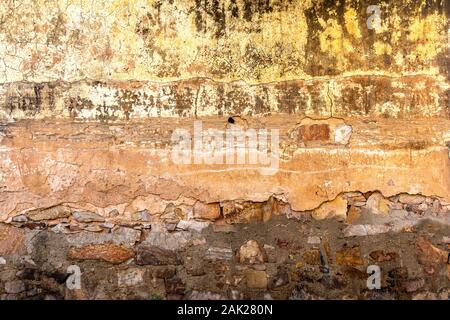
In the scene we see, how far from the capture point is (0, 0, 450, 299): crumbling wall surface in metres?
4.20

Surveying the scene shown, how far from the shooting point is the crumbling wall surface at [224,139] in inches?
165

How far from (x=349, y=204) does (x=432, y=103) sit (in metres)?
Result: 0.77

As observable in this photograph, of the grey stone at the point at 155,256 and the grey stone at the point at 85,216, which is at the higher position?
the grey stone at the point at 85,216

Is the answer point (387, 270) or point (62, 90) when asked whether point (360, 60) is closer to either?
point (387, 270)

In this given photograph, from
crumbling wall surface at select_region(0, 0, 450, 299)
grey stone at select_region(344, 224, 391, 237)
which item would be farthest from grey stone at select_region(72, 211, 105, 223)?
grey stone at select_region(344, 224, 391, 237)

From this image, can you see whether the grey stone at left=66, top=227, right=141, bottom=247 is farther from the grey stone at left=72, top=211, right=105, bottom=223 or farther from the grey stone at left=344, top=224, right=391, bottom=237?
the grey stone at left=344, top=224, right=391, bottom=237

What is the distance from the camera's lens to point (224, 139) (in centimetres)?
422

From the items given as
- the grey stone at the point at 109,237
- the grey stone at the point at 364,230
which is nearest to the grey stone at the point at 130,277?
the grey stone at the point at 109,237

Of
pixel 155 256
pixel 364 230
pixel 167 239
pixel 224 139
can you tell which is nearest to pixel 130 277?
pixel 155 256

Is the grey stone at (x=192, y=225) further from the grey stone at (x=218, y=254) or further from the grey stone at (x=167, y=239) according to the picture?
the grey stone at (x=218, y=254)

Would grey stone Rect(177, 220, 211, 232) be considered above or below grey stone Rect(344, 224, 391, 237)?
above

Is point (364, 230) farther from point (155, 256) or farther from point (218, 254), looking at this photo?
point (155, 256)

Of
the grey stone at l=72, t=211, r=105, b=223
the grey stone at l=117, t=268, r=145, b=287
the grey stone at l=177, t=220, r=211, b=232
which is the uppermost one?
the grey stone at l=72, t=211, r=105, b=223

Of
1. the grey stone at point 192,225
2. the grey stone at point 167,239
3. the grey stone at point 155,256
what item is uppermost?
the grey stone at point 192,225
